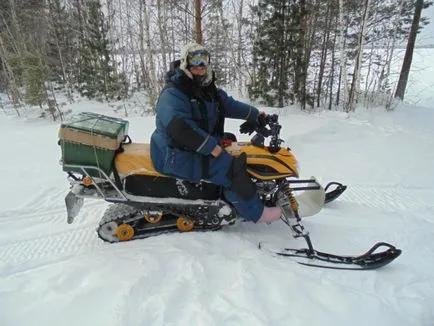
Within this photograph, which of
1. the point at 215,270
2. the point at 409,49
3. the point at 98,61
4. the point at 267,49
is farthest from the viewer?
the point at 98,61

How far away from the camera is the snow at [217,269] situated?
2014 mm

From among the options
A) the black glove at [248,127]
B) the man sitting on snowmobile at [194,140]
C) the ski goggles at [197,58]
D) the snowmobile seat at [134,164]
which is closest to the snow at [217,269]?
the man sitting on snowmobile at [194,140]

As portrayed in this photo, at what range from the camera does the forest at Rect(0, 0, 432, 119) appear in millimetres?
9711

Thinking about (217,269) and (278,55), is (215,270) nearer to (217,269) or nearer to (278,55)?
(217,269)

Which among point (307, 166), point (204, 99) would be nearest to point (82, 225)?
point (204, 99)

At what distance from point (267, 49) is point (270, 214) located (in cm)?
846

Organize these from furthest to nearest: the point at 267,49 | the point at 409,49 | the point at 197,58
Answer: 1. the point at 409,49
2. the point at 267,49
3. the point at 197,58

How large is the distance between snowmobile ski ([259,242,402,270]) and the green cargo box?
5.40 ft

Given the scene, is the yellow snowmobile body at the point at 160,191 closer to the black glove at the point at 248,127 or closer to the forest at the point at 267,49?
the black glove at the point at 248,127

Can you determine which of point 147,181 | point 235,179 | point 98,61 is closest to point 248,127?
point 235,179

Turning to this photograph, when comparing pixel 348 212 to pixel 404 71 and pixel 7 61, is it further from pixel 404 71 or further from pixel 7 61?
pixel 7 61

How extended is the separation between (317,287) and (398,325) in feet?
1.69

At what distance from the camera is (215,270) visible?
2.44m

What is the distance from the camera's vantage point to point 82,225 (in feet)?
10.7
